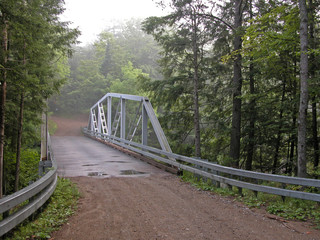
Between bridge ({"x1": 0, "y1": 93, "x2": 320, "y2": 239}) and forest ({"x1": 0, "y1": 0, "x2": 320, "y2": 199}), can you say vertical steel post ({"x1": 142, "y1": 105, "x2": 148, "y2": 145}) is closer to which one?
forest ({"x1": 0, "y1": 0, "x2": 320, "y2": 199})

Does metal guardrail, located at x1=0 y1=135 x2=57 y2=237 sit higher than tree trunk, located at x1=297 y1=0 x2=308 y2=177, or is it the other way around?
tree trunk, located at x1=297 y1=0 x2=308 y2=177

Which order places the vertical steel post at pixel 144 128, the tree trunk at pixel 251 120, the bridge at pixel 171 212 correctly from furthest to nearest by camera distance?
the vertical steel post at pixel 144 128
the tree trunk at pixel 251 120
the bridge at pixel 171 212

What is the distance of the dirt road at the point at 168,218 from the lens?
4223 millimetres

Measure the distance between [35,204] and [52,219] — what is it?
0.42m

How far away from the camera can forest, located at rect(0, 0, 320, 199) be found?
816 cm

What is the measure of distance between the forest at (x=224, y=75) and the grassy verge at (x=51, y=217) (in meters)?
2.81

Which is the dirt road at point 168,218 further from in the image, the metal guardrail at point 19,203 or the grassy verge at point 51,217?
the metal guardrail at point 19,203

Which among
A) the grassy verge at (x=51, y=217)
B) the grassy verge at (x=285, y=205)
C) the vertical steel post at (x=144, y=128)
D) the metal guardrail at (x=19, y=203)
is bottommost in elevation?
the grassy verge at (x=51, y=217)

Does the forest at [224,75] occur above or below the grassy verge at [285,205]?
above

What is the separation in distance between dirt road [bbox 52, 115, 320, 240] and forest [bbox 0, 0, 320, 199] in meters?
2.68

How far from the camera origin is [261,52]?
917cm

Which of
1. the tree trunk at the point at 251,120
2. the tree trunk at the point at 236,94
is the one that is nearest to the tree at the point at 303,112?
the tree trunk at the point at 236,94

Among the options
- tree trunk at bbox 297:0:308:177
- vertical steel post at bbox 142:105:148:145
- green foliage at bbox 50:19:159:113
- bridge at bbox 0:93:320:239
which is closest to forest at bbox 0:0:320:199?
tree trunk at bbox 297:0:308:177

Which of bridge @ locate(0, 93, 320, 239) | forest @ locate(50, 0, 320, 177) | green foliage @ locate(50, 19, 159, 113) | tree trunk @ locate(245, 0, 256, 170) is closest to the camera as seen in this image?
bridge @ locate(0, 93, 320, 239)
